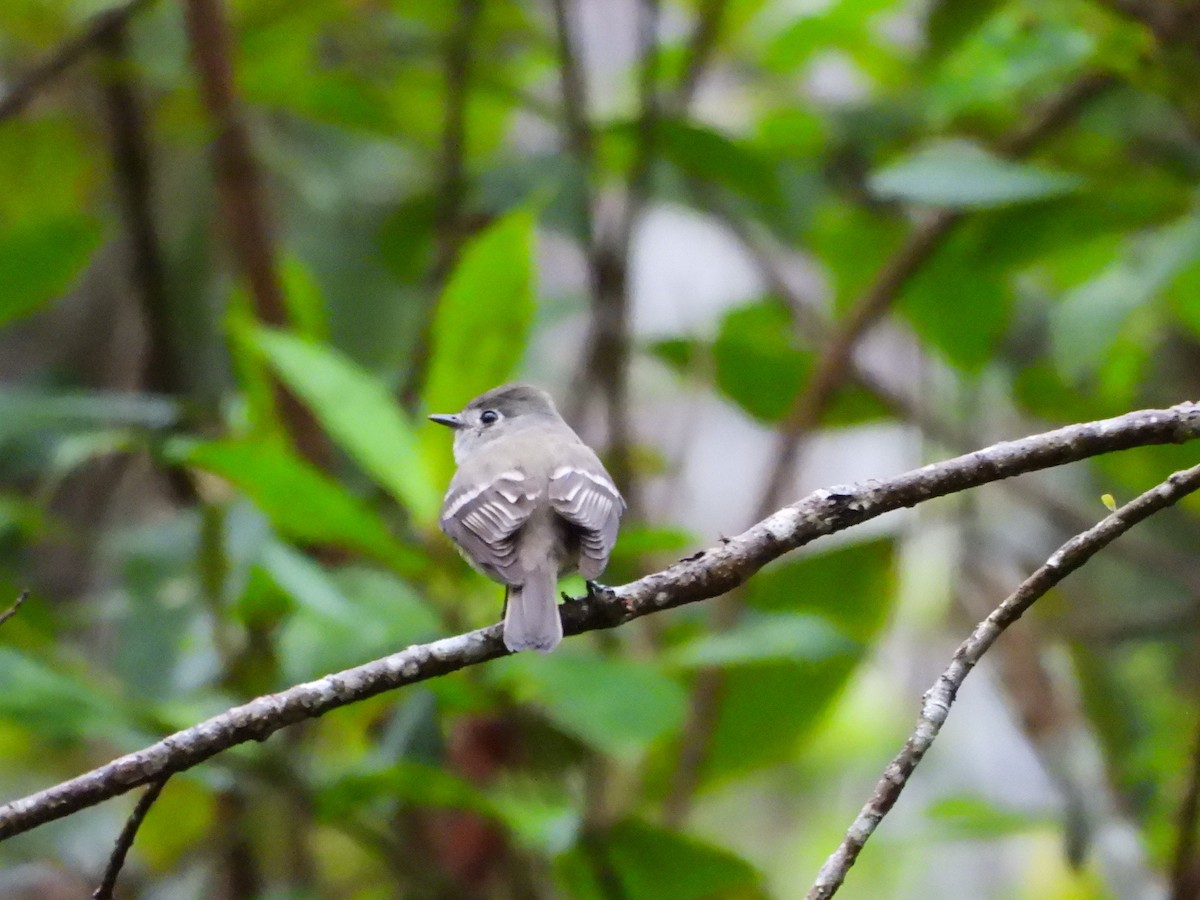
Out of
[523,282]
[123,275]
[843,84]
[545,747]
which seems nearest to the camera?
[523,282]

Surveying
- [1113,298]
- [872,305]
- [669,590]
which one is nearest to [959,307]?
[872,305]

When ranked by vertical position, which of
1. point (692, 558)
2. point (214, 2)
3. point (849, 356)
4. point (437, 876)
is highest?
point (214, 2)

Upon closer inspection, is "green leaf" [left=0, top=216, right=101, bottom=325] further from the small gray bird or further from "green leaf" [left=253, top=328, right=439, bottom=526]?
the small gray bird

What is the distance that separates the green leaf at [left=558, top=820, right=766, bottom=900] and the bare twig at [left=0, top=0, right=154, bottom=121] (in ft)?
7.43

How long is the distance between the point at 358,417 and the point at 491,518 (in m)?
0.45

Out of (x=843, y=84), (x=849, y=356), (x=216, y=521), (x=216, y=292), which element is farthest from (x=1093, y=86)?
(x=843, y=84)

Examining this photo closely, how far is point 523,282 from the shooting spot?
9.09 ft

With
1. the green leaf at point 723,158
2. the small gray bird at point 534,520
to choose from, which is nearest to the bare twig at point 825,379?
the green leaf at point 723,158

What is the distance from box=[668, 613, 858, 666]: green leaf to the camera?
261 cm

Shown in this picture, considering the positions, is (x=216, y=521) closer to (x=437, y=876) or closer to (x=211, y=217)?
(x=437, y=876)

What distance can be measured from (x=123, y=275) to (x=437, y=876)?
2876 millimetres

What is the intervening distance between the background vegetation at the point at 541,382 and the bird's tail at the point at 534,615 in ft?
1.01

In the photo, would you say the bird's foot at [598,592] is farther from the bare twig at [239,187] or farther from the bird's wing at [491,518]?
the bare twig at [239,187]

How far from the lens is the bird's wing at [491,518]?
8.02ft
